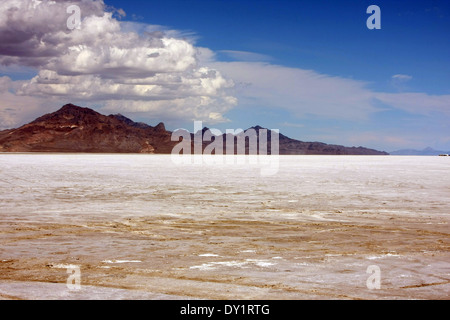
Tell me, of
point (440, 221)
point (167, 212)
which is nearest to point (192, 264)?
point (167, 212)

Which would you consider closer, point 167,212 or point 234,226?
point 234,226

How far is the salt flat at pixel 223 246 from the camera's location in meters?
5.54

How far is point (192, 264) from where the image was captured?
6.75 meters

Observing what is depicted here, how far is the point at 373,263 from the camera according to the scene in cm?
690

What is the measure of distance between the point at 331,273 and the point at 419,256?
6.57ft

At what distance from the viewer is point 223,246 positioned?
810 centimetres

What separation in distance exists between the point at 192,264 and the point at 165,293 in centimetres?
145

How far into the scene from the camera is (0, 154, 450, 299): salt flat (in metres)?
5.54

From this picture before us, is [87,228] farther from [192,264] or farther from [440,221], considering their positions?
[440,221]

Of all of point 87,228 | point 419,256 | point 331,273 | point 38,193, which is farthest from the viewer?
point 38,193
